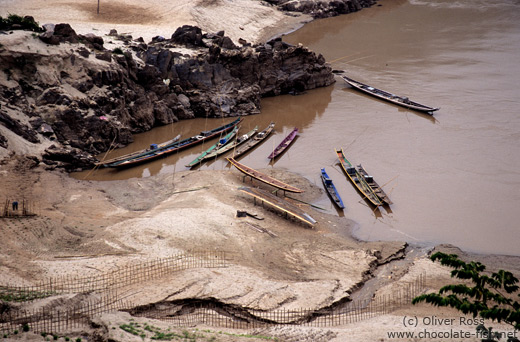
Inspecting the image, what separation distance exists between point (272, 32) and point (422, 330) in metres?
42.5

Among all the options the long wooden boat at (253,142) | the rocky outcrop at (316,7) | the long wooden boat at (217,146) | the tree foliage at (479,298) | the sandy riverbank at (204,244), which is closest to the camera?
the tree foliage at (479,298)

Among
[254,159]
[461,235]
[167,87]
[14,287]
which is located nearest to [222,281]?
[14,287]

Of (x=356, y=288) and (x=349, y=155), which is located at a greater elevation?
(x=349, y=155)

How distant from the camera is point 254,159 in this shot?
3102cm

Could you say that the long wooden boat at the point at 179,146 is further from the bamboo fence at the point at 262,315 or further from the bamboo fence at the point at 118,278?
the bamboo fence at the point at 262,315

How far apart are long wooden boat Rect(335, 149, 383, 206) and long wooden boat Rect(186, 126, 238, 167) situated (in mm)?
7066

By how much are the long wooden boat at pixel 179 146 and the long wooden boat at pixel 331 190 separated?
8.24m

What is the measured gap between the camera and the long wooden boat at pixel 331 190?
26.1 metres

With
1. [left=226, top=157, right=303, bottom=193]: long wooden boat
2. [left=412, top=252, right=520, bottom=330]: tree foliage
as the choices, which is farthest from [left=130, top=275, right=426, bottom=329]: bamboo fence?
[left=226, top=157, right=303, bottom=193]: long wooden boat

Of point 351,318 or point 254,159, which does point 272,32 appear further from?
point 351,318

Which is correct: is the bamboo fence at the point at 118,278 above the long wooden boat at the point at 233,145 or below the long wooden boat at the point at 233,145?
below

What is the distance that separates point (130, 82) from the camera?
112 feet

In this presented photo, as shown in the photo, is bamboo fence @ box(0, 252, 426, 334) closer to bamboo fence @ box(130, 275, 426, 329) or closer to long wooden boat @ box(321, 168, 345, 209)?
bamboo fence @ box(130, 275, 426, 329)

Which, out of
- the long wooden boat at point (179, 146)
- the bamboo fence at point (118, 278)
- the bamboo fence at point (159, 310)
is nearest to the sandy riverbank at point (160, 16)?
the long wooden boat at point (179, 146)
